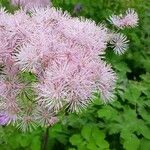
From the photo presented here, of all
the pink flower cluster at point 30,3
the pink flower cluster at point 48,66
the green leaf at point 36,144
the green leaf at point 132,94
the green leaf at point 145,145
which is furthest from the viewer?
the pink flower cluster at point 30,3

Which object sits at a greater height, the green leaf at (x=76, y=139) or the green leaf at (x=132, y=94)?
the green leaf at (x=132, y=94)

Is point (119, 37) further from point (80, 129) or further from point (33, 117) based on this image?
point (33, 117)

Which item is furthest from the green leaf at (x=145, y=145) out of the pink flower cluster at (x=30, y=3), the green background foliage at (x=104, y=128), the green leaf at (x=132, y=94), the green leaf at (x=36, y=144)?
the pink flower cluster at (x=30, y=3)

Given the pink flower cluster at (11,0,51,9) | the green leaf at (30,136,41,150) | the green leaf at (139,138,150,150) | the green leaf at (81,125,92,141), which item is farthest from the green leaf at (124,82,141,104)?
the pink flower cluster at (11,0,51,9)

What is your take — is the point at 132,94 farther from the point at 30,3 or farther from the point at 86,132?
the point at 30,3

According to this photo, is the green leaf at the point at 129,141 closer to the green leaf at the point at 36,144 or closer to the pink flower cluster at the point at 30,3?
the green leaf at the point at 36,144

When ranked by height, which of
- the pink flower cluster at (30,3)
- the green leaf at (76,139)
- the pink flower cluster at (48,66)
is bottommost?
the green leaf at (76,139)

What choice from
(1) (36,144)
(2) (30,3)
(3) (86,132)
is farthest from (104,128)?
(2) (30,3)

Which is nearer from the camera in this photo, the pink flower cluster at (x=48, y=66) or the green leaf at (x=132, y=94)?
the pink flower cluster at (x=48, y=66)

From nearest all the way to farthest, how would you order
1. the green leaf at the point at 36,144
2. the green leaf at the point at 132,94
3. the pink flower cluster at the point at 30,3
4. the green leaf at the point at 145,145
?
the green leaf at the point at 36,144, the green leaf at the point at 145,145, the green leaf at the point at 132,94, the pink flower cluster at the point at 30,3
